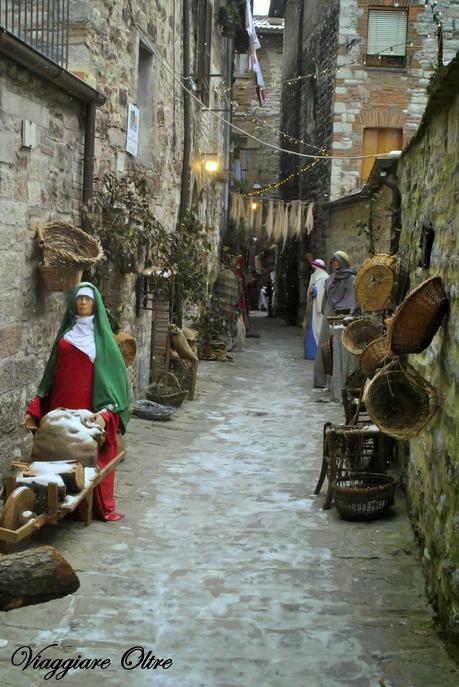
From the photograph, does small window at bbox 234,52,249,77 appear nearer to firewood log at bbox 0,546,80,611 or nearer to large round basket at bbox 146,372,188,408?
large round basket at bbox 146,372,188,408

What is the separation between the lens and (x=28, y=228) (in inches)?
234

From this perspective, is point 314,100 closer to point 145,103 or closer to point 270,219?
point 270,219

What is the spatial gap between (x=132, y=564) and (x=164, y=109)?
7027 mm

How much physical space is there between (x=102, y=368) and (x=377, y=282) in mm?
2431

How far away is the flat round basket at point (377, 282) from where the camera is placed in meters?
6.69

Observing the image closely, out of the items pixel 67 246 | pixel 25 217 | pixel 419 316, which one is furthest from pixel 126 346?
pixel 419 316

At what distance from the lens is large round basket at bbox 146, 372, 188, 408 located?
9.73 meters

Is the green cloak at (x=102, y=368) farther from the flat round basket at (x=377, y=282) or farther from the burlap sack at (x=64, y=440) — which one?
the flat round basket at (x=377, y=282)

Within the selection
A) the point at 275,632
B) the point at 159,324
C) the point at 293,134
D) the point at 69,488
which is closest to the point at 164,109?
the point at 159,324

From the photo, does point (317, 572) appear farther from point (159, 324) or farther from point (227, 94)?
point (227, 94)

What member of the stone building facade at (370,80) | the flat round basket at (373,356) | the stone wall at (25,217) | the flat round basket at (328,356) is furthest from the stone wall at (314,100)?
the stone wall at (25,217)

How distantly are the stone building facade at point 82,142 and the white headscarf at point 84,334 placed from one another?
1.34 feet

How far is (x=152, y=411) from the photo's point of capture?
914cm

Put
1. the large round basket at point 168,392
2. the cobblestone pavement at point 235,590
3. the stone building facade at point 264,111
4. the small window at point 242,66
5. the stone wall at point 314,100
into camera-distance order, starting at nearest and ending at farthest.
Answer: the cobblestone pavement at point 235,590, the large round basket at point 168,392, the stone wall at point 314,100, the small window at point 242,66, the stone building facade at point 264,111
